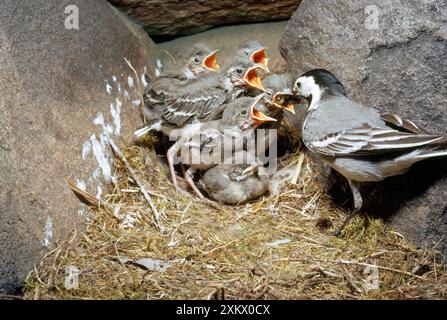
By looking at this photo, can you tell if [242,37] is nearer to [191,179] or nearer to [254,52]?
[254,52]

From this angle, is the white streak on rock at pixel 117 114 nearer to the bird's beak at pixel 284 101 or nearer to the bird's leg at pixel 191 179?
the bird's leg at pixel 191 179

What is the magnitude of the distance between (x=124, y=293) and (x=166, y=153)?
213 centimetres

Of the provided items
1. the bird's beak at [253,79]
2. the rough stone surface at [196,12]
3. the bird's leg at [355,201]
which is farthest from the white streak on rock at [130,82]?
the bird's leg at [355,201]

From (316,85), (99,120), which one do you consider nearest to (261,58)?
(316,85)

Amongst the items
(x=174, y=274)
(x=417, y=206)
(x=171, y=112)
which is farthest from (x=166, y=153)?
(x=417, y=206)

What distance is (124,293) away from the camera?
13.5ft

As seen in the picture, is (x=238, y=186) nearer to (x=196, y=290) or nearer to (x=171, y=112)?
(x=171, y=112)

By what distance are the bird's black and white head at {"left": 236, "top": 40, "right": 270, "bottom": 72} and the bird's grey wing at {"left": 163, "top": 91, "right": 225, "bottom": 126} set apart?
1.48 feet

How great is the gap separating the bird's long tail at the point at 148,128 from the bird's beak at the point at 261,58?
0.95m

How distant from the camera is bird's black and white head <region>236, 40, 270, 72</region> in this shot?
5785mm

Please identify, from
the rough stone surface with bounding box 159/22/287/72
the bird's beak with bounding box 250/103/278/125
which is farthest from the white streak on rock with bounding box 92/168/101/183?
the rough stone surface with bounding box 159/22/287/72

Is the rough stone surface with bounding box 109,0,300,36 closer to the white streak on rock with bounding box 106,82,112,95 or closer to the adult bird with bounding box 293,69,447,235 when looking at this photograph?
the white streak on rock with bounding box 106,82,112,95

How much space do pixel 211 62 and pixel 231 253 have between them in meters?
1.94

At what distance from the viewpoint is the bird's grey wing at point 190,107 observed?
5570 mm
